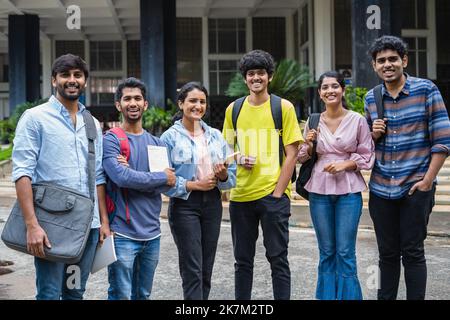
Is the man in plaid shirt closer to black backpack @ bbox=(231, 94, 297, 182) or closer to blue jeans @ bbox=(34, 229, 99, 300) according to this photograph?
black backpack @ bbox=(231, 94, 297, 182)

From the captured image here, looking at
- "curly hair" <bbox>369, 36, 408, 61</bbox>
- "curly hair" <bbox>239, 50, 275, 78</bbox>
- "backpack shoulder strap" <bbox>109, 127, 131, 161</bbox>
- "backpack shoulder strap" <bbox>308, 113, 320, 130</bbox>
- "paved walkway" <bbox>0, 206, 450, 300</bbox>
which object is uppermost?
"curly hair" <bbox>369, 36, 408, 61</bbox>

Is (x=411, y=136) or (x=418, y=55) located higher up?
(x=418, y=55)

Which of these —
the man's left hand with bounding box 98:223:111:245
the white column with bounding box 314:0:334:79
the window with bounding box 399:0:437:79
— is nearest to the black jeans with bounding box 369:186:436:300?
the man's left hand with bounding box 98:223:111:245

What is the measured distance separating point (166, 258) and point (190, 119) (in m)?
2.75

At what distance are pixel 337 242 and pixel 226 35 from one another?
763 inches

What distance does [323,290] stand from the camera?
4027 millimetres

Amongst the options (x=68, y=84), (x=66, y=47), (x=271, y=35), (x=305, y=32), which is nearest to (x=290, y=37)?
(x=271, y=35)

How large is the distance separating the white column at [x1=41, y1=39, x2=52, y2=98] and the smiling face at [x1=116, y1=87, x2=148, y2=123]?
2254 centimetres

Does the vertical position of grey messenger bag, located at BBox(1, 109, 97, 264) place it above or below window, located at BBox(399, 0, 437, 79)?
below

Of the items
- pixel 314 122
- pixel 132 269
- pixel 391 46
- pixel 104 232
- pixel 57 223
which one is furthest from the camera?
pixel 314 122

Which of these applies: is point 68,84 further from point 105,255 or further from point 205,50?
point 205,50

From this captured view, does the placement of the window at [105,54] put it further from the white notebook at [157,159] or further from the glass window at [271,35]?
the white notebook at [157,159]

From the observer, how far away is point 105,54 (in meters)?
25.8

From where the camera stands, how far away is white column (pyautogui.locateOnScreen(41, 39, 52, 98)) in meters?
25.0
